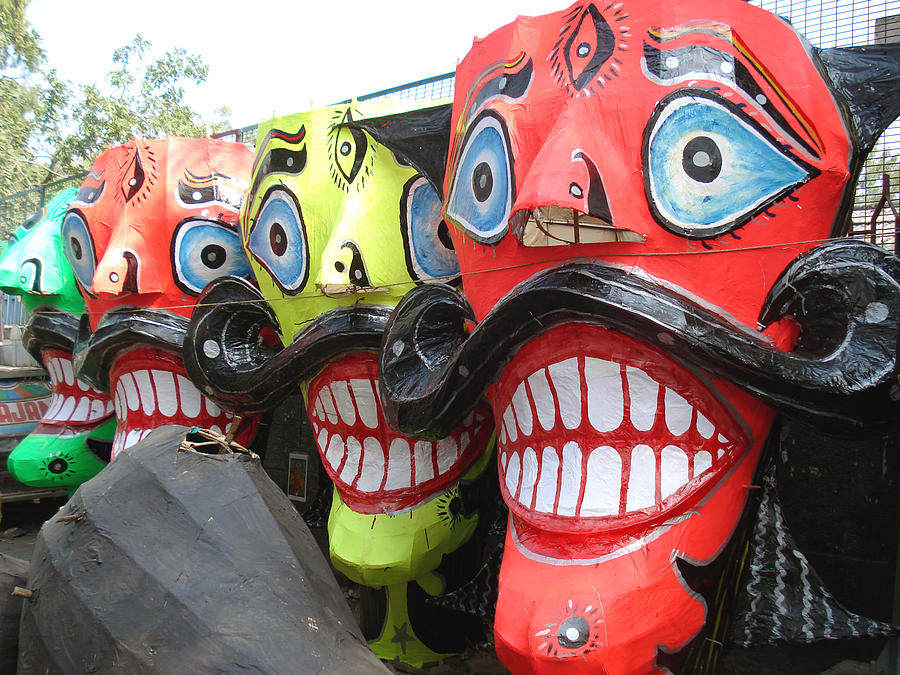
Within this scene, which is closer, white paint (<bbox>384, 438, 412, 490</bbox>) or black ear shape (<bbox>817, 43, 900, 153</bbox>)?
black ear shape (<bbox>817, 43, 900, 153</bbox>)

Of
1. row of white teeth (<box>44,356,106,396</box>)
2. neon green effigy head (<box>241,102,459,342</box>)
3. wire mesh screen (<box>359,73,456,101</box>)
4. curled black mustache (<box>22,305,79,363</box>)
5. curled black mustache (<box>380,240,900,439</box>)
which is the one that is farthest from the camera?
row of white teeth (<box>44,356,106,396</box>)

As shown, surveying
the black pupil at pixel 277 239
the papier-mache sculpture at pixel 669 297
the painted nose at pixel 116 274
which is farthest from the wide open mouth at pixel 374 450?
the painted nose at pixel 116 274

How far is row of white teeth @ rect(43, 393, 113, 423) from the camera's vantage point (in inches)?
187

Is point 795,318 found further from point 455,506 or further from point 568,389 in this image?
point 455,506

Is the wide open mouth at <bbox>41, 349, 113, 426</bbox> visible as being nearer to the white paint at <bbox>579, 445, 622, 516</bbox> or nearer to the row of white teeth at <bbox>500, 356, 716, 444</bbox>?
the row of white teeth at <bbox>500, 356, 716, 444</bbox>

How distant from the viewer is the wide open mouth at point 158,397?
12.7ft

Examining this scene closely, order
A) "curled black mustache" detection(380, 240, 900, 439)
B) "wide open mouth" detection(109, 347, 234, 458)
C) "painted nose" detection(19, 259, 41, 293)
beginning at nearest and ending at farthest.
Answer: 1. "curled black mustache" detection(380, 240, 900, 439)
2. "wide open mouth" detection(109, 347, 234, 458)
3. "painted nose" detection(19, 259, 41, 293)


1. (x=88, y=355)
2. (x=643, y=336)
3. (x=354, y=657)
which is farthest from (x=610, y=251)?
(x=88, y=355)

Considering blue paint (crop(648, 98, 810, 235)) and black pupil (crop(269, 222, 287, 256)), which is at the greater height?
blue paint (crop(648, 98, 810, 235))

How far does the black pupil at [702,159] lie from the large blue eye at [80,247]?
3256mm

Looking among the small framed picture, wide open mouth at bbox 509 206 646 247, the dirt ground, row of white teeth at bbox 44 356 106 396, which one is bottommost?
the dirt ground

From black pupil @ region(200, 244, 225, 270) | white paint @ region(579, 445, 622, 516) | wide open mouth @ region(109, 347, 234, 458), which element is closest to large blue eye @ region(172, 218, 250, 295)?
black pupil @ region(200, 244, 225, 270)

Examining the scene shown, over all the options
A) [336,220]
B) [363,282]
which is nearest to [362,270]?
[363,282]

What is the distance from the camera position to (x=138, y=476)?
1731mm
